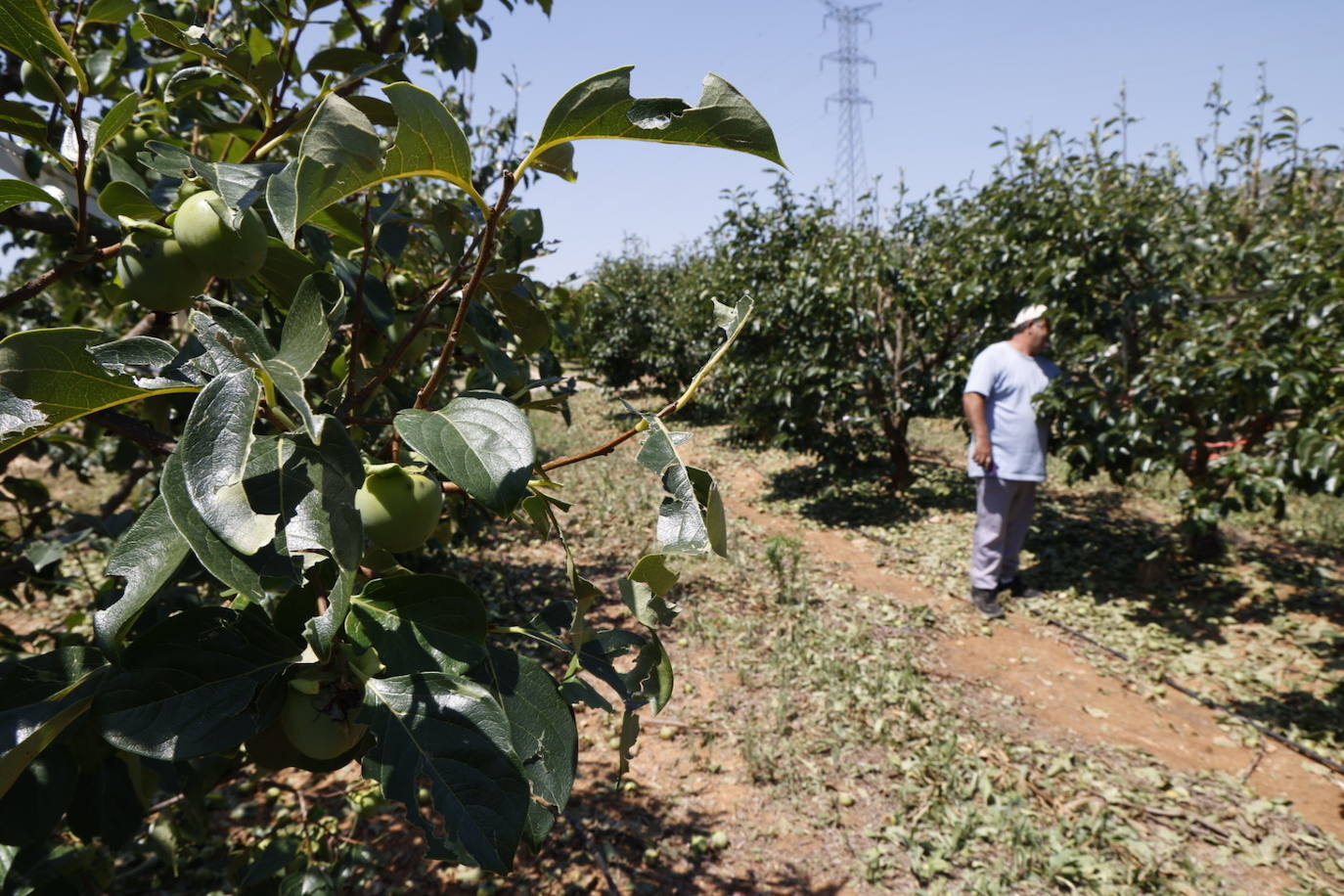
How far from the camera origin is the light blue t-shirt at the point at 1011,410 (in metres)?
4.50

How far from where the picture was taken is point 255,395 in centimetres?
52

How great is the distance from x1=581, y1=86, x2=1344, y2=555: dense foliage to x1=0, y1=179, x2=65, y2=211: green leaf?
A: 3.21 ft

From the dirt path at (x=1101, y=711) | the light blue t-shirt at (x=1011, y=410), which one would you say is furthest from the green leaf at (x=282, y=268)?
the light blue t-shirt at (x=1011, y=410)

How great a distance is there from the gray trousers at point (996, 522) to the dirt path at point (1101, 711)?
0.89 ft

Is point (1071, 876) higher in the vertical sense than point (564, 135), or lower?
lower

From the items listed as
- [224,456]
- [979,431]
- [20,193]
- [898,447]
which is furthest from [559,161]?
[898,447]

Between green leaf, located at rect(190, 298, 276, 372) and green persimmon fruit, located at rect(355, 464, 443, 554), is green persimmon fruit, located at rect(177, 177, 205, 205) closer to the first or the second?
green leaf, located at rect(190, 298, 276, 372)

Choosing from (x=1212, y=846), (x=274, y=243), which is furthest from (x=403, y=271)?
(x=1212, y=846)

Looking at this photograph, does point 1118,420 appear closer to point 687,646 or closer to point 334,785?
point 687,646

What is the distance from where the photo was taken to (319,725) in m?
0.68

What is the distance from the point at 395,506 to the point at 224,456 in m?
0.17

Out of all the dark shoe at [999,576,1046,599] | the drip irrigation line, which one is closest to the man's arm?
the dark shoe at [999,576,1046,599]

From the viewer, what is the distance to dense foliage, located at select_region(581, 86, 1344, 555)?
386 cm

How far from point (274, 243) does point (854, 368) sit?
646cm
